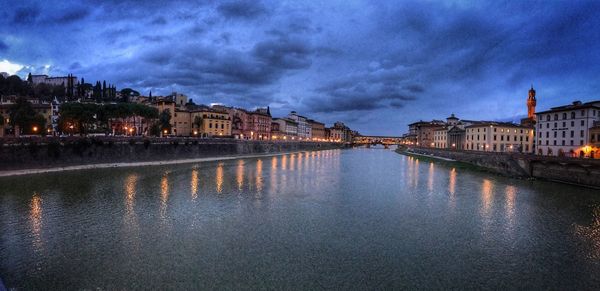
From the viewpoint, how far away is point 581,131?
2104 inches

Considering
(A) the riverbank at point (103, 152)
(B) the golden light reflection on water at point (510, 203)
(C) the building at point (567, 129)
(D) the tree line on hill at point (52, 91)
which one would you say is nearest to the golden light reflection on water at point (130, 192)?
(A) the riverbank at point (103, 152)

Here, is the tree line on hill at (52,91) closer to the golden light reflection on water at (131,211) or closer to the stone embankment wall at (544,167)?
the golden light reflection on water at (131,211)

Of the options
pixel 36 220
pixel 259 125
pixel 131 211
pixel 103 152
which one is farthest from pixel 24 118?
pixel 259 125

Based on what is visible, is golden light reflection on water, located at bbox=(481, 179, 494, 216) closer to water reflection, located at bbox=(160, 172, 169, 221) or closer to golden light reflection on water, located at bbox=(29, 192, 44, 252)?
water reflection, located at bbox=(160, 172, 169, 221)

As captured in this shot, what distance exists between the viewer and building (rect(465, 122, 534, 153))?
273ft

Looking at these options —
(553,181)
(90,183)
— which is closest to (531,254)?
(553,181)

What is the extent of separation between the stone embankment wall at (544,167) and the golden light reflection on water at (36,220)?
4570 cm

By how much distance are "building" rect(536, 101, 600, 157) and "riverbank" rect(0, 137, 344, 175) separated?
66.0 m

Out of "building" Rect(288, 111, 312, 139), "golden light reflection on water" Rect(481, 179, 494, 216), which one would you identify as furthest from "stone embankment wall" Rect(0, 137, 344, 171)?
"building" Rect(288, 111, 312, 139)

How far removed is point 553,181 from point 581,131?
2348cm

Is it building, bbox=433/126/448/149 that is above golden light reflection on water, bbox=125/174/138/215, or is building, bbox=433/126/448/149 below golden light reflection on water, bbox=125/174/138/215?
above

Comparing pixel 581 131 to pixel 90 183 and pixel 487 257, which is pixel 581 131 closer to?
pixel 487 257

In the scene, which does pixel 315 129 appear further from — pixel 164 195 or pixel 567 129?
pixel 164 195

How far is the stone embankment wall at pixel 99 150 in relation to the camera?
39250 millimetres
